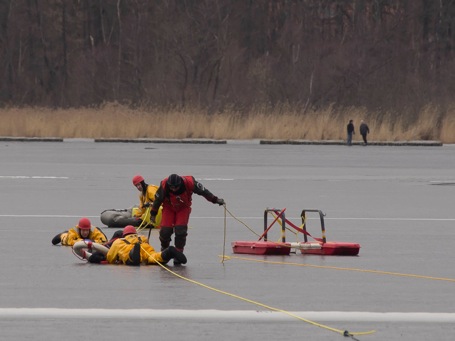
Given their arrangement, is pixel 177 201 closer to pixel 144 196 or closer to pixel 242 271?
pixel 242 271

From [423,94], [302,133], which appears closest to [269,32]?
[423,94]

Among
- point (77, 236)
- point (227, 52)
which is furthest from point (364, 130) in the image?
point (77, 236)

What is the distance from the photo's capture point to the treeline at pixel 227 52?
251 ft

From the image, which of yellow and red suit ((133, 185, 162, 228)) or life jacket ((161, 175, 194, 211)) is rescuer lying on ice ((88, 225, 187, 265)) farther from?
yellow and red suit ((133, 185, 162, 228))

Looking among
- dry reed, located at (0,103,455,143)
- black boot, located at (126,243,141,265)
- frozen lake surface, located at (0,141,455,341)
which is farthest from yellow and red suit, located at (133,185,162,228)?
dry reed, located at (0,103,455,143)

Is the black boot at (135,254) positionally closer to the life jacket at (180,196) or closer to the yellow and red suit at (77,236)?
the life jacket at (180,196)

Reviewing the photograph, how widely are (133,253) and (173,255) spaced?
0.50 m

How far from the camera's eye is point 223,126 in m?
56.8

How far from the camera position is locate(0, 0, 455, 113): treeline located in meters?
76.6

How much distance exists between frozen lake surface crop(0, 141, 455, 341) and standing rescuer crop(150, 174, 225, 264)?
474mm

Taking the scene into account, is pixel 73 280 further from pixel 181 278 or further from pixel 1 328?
pixel 1 328

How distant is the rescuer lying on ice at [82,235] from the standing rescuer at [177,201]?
104 centimetres

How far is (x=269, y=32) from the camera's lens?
88438 mm

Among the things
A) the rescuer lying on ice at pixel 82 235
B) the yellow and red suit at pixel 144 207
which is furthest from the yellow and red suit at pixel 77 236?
the yellow and red suit at pixel 144 207
